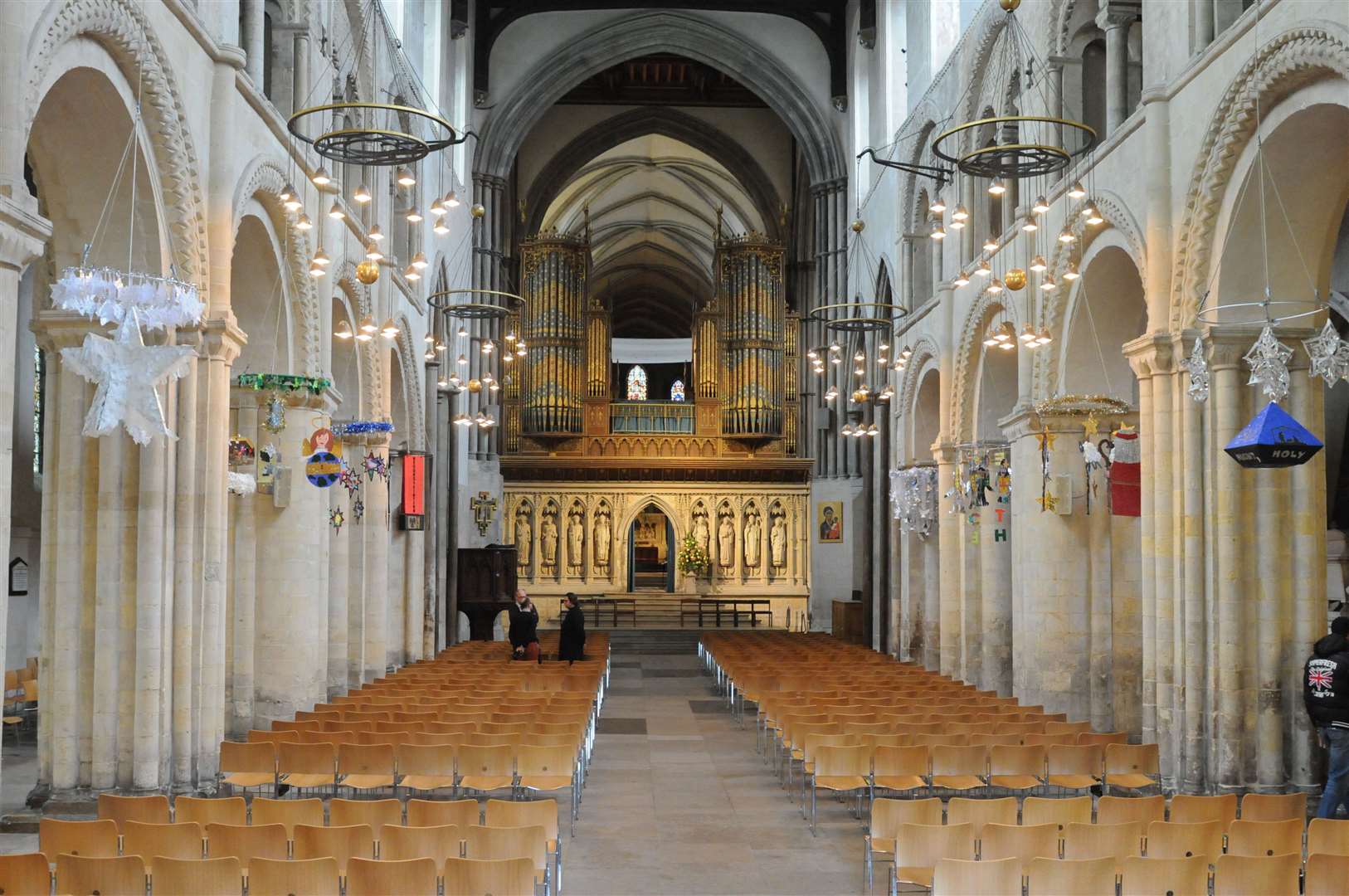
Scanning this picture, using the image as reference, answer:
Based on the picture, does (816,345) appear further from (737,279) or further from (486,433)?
(486,433)

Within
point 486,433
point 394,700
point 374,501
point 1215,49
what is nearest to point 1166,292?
point 1215,49

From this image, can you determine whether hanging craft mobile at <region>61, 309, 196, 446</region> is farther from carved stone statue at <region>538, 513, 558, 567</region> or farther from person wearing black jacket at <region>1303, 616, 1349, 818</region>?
carved stone statue at <region>538, 513, 558, 567</region>

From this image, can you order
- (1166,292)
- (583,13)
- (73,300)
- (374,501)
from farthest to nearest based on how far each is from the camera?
(583,13) → (374,501) → (1166,292) → (73,300)

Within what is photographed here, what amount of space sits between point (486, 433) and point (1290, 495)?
2605 centimetres

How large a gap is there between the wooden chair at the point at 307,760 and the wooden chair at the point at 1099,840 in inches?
240

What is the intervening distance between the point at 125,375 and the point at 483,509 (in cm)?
2449

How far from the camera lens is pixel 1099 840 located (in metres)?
7.52

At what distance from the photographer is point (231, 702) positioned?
1494 cm

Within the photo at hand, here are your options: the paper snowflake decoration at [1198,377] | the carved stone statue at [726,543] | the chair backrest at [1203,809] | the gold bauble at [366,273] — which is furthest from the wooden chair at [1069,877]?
the carved stone statue at [726,543]

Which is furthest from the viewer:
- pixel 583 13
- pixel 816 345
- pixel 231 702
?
pixel 816 345

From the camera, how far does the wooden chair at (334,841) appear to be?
23.3 feet

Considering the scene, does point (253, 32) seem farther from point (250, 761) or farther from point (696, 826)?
point (696, 826)

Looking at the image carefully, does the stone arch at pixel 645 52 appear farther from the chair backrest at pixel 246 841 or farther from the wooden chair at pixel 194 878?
the wooden chair at pixel 194 878

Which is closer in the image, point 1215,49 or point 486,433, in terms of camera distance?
point 1215,49
